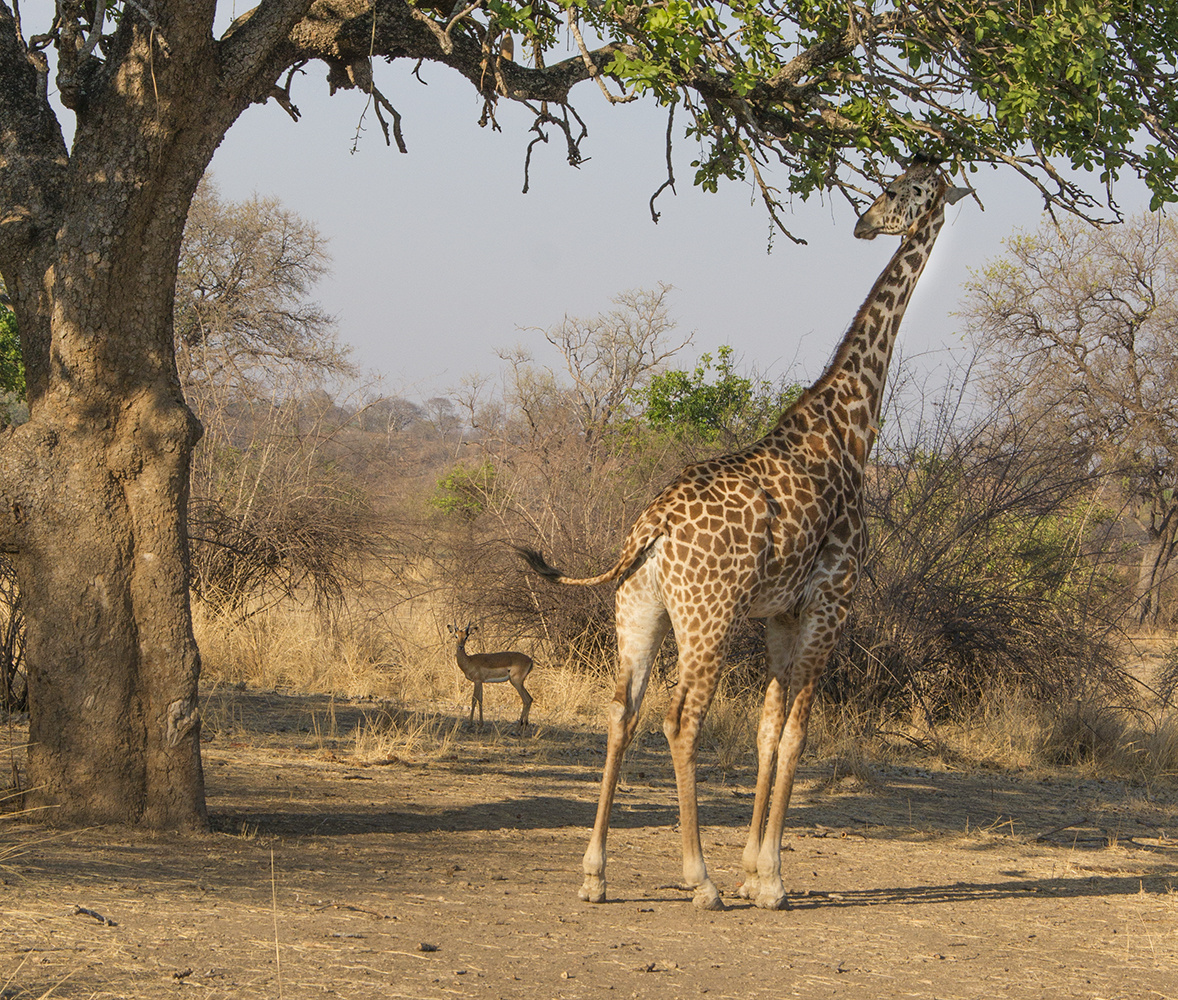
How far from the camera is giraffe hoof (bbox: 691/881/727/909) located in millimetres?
5461

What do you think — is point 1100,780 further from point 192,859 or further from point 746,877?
point 192,859

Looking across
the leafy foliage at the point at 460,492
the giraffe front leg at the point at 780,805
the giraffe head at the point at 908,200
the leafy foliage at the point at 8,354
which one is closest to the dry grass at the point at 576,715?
the giraffe front leg at the point at 780,805

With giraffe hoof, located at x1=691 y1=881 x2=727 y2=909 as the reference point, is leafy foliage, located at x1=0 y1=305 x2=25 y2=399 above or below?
above

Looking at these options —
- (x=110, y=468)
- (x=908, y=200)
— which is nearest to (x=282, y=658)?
(x=110, y=468)

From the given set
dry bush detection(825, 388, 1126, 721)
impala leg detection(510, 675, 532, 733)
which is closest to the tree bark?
impala leg detection(510, 675, 532, 733)

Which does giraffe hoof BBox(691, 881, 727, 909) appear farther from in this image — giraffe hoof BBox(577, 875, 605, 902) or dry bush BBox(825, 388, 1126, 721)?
dry bush BBox(825, 388, 1126, 721)

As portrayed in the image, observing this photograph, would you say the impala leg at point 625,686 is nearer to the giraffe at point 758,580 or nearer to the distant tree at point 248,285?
the giraffe at point 758,580

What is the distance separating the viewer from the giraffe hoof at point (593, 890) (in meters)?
5.40

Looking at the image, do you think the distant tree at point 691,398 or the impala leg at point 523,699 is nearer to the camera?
the impala leg at point 523,699

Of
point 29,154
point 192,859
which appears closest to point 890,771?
point 192,859

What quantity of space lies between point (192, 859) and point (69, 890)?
0.82 m

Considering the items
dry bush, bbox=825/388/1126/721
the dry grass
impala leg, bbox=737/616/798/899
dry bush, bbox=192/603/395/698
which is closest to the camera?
impala leg, bbox=737/616/798/899

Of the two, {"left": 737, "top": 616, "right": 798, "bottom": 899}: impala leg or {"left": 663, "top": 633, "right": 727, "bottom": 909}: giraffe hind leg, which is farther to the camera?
{"left": 737, "top": 616, "right": 798, "bottom": 899}: impala leg

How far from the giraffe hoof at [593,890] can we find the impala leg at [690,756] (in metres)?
0.39
